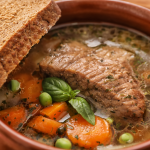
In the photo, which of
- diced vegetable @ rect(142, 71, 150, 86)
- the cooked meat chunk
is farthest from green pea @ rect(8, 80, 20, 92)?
diced vegetable @ rect(142, 71, 150, 86)

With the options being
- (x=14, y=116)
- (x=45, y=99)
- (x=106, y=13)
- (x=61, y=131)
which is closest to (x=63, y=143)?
(x=61, y=131)

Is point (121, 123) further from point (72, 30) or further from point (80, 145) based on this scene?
point (72, 30)

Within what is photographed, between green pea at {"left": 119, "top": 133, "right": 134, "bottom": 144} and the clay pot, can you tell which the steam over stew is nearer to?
green pea at {"left": 119, "top": 133, "right": 134, "bottom": 144}

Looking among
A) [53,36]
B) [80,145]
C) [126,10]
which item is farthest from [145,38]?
[80,145]

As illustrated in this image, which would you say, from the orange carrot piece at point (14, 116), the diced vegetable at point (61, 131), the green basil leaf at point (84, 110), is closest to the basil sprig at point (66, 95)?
the green basil leaf at point (84, 110)

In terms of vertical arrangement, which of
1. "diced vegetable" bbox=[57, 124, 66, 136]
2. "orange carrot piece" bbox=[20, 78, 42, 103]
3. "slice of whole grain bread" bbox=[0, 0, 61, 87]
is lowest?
"diced vegetable" bbox=[57, 124, 66, 136]

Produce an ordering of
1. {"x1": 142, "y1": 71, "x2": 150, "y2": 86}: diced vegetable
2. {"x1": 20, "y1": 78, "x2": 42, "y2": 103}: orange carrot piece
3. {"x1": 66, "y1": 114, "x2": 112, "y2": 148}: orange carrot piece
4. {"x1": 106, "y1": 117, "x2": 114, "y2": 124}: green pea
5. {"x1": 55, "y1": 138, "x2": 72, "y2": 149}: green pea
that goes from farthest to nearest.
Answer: {"x1": 142, "y1": 71, "x2": 150, "y2": 86}: diced vegetable
{"x1": 20, "y1": 78, "x2": 42, "y2": 103}: orange carrot piece
{"x1": 106, "y1": 117, "x2": 114, "y2": 124}: green pea
{"x1": 66, "y1": 114, "x2": 112, "y2": 148}: orange carrot piece
{"x1": 55, "y1": 138, "x2": 72, "y2": 149}: green pea

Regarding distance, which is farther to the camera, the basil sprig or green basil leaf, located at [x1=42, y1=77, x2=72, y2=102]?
green basil leaf, located at [x1=42, y1=77, x2=72, y2=102]
